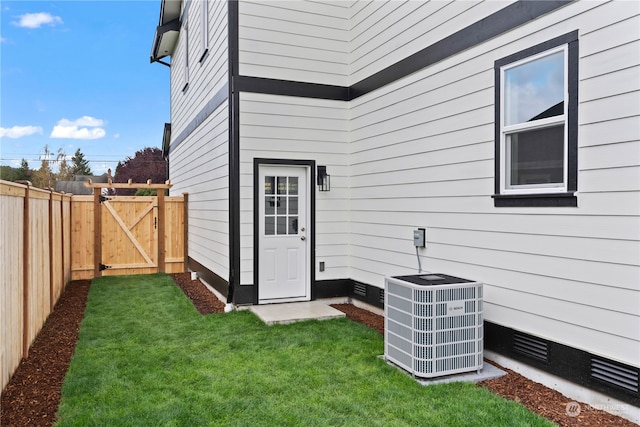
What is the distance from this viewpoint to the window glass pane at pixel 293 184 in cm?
679

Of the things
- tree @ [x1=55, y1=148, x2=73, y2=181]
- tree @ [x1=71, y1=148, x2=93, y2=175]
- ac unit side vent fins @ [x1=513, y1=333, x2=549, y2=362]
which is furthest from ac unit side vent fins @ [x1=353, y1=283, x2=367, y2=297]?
tree @ [x1=71, y1=148, x2=93, y2=175]

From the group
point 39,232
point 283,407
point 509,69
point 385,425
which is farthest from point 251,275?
point 509,69

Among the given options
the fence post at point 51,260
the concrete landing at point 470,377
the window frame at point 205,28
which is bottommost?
the concrete landing at point 470,377

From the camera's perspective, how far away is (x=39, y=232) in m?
5.18

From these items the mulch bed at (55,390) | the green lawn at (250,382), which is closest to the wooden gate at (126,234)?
the mulch bed at (55,390)

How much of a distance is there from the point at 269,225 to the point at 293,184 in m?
0.71

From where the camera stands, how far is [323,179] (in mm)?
6789

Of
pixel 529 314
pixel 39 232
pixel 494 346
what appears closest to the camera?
pixel 529 314

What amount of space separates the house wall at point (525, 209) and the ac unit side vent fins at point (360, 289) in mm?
315

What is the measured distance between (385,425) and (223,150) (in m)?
4.83

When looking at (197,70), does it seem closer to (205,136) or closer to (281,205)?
(205,136)

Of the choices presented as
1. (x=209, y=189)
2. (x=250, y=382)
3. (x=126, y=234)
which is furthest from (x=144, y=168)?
(x=250, y=382)

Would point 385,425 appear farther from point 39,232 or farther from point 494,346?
point 39,232

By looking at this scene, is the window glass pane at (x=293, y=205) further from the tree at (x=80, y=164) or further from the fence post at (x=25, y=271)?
the tree at (x=80, y=164)
